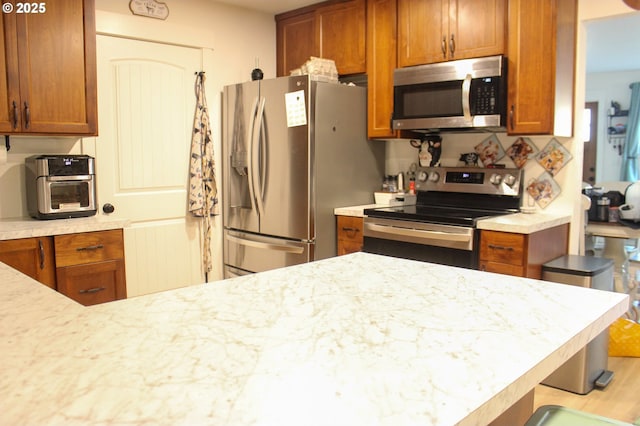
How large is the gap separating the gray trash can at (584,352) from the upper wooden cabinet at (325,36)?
1.93m

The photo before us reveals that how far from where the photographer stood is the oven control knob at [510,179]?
11.1 ft

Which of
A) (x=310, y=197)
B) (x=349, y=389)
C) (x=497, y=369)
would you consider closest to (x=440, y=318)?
(x=497, y=369)

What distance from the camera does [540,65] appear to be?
292 cm

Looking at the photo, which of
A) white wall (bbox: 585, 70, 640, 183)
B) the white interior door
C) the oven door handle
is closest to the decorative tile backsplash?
the oven door handle

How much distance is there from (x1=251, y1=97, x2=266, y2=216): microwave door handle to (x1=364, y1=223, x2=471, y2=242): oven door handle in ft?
2.69

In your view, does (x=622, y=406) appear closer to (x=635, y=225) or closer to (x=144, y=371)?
(x=635, y=225)

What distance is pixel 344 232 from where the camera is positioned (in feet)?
11.8

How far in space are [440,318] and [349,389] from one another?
41cm

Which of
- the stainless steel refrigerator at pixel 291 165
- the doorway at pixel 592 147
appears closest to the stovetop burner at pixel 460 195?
the stainless steel refrigerator at pixel 291 165

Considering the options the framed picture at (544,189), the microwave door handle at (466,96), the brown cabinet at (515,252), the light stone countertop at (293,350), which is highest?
the microwave door handle at (466,96)

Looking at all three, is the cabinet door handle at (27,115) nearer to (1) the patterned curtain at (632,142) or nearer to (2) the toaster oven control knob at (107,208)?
(2) the toaster oven control knob at (107,208)

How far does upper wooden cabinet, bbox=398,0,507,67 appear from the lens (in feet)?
10.1

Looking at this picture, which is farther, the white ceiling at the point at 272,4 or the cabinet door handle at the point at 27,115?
the white ceiling at the point at 272,4

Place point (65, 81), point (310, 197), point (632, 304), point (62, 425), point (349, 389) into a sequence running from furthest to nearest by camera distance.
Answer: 1. point (632, 304)
2. point (310, 197)
3. point (65, 81)
4. point (349, 389)
5. point (62, 425)
